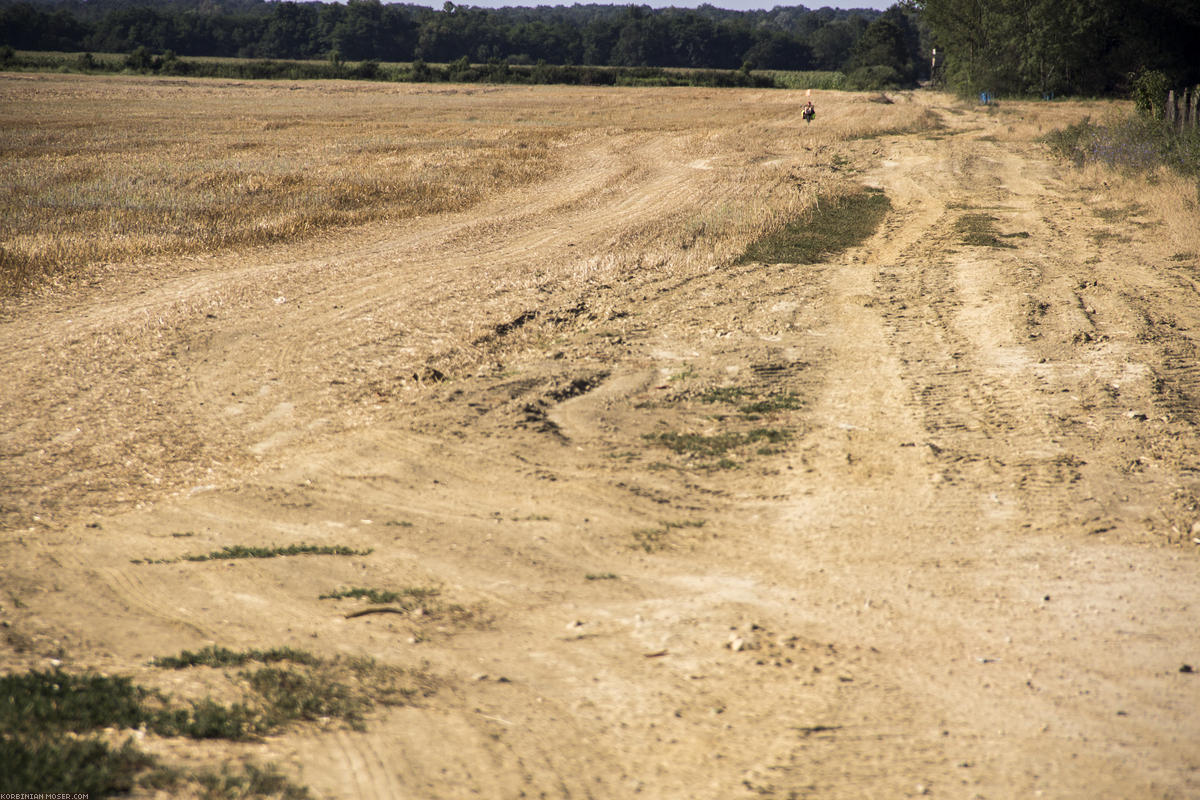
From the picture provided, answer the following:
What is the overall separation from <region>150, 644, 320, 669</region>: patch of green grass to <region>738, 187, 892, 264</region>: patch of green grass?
33.3 ft

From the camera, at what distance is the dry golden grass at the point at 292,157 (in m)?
15.3

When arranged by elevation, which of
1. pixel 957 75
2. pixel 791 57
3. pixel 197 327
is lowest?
pixel 197 327

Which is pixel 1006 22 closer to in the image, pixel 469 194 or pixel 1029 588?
pixel 469 194

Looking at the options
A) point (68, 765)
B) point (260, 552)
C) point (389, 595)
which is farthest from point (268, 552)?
point (68, 765)

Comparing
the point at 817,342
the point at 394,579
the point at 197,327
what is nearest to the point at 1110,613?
the point at 394,579

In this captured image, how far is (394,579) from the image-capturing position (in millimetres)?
5359

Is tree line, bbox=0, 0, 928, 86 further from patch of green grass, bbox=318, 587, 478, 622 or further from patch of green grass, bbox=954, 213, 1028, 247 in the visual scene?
patch of green grass, bbox=318, 587, 478, 622

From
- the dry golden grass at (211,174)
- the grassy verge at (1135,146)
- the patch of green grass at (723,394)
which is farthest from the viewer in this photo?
the grassy verge at (1135,146)

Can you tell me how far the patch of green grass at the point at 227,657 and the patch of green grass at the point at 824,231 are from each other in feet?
33.3

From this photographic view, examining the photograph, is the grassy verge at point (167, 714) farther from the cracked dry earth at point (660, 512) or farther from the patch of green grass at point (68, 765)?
the cracked dry earth at point (660, 512)

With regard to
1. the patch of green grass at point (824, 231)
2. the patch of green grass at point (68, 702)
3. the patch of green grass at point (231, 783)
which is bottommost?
the patch of green grass at point (231, 783)

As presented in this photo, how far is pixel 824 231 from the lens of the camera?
1555 cm

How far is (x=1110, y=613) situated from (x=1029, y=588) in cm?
42

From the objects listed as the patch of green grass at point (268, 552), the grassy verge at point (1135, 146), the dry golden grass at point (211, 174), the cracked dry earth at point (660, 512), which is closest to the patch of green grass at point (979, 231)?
the cracked dry earth at point (660, 512)
